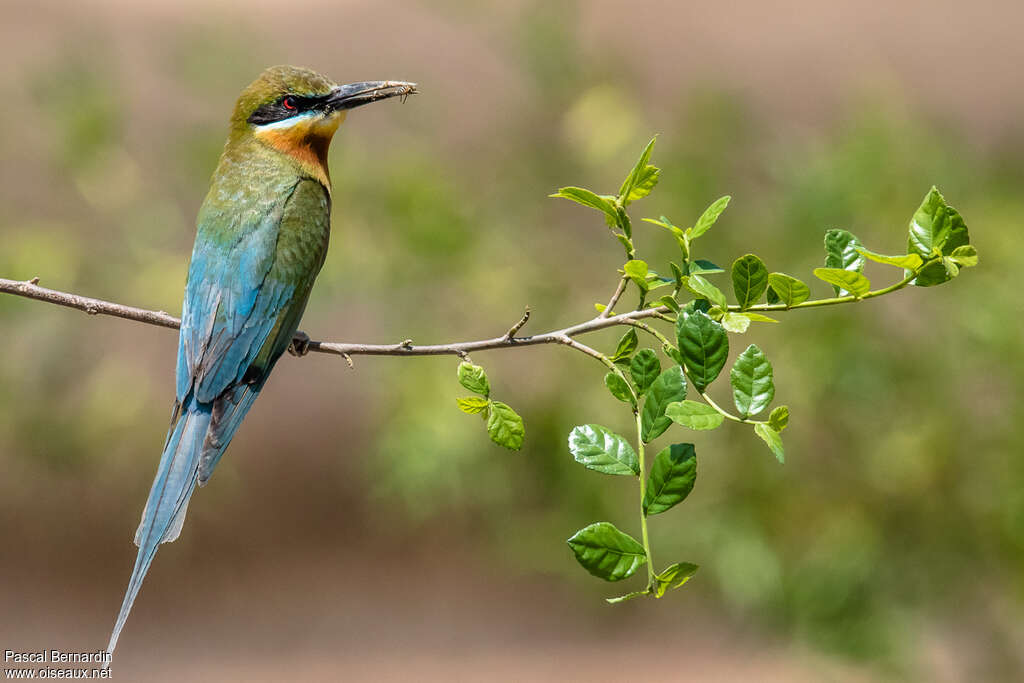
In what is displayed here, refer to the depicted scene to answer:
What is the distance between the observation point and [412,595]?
4.01 m

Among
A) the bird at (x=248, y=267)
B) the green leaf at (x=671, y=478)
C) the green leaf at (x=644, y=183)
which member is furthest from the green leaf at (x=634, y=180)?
the bird at (x=248, y=267)

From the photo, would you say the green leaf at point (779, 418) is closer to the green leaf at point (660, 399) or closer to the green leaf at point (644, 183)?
the green leaf at point (660, 399)

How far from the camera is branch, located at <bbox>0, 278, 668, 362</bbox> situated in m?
0.85

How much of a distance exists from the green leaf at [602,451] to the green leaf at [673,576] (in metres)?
0.07

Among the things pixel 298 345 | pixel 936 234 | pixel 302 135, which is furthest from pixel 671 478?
pixel 302 135

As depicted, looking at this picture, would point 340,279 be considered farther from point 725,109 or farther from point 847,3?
point 847,3

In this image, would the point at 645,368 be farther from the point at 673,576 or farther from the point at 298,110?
the point at 298,110

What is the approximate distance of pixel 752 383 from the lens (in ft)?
2.52

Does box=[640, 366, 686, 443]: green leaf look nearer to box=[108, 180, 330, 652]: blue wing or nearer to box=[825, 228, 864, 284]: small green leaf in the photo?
box=[825, 228, 864, 284]: small green leaf

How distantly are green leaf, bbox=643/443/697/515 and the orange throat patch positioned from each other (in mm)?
892

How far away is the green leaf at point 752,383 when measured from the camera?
0.77 meters

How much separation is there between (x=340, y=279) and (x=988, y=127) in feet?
9.75

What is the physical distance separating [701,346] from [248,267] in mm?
740

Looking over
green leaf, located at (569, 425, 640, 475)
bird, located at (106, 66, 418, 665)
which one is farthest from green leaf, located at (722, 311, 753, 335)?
bird, located at (106, 66, 418, 665)
